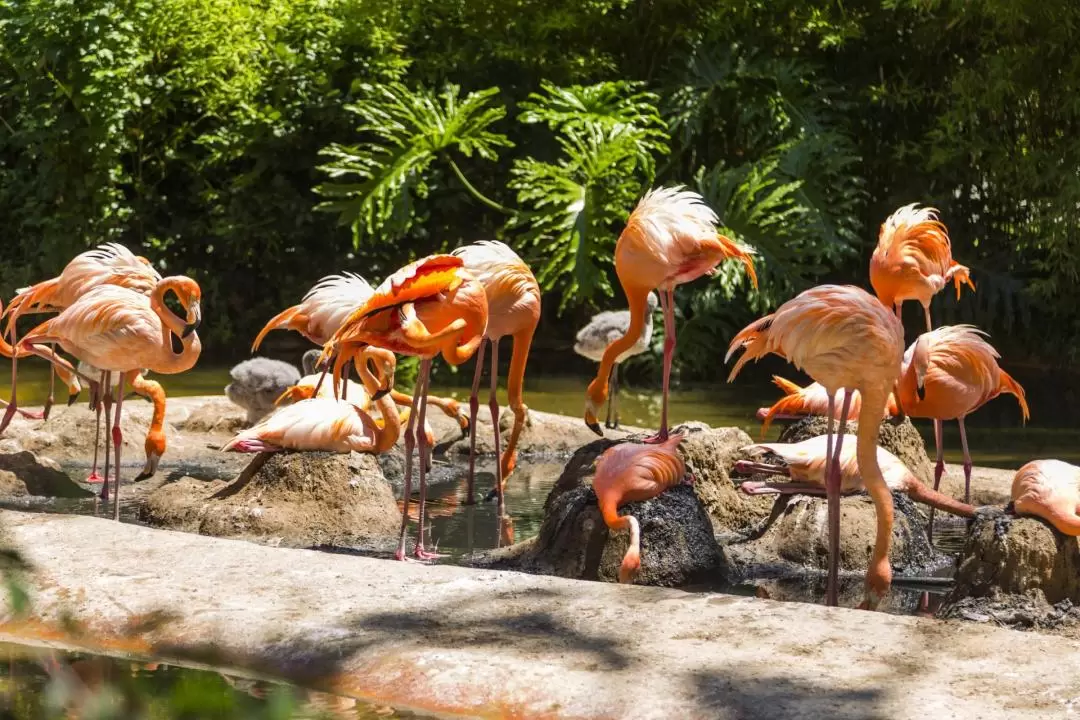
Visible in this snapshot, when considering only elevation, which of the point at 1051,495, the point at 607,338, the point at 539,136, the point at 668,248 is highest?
the point at 539,136

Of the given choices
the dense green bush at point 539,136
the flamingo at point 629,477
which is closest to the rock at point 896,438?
the flamingo at point 629,477

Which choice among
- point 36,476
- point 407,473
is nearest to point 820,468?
point 407,473

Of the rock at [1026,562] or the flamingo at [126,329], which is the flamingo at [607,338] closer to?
the flamingo at [126,329]

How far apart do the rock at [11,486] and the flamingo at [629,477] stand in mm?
2462

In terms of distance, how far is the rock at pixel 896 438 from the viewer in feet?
17.7

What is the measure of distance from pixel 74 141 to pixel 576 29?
4.37 m

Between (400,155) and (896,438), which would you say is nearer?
(896,438)

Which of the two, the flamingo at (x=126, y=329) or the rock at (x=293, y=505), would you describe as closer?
the rock at (x=293, y=505)

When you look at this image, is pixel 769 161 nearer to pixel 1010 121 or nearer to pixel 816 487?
pixel 1010 121

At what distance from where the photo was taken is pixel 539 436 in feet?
24.5

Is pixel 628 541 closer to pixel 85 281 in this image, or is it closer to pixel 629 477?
pixel 629 477

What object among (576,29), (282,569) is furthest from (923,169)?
(282,569)

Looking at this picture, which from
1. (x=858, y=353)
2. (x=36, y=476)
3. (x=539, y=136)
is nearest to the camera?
(x=858, y=353)

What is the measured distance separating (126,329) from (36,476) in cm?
87
